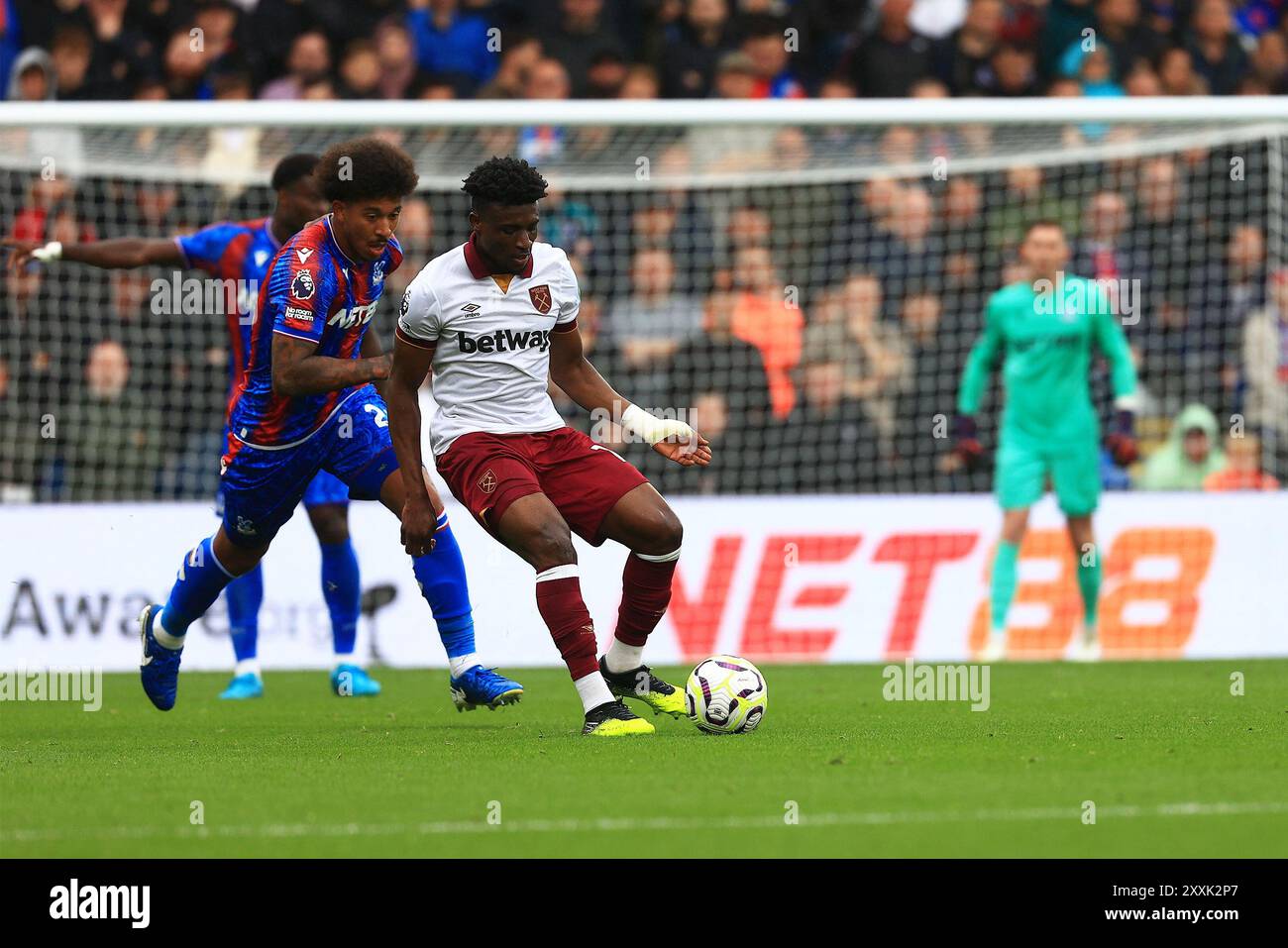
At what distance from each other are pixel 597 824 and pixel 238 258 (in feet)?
17.7

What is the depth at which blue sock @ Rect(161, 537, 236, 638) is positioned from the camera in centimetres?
834

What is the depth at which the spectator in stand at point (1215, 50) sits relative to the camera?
16.0 meters

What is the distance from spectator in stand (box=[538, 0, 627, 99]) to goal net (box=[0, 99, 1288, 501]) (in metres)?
1.13

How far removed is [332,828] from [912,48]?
11388mm

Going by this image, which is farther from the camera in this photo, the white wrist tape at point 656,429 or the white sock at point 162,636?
the white sock at point 162,636

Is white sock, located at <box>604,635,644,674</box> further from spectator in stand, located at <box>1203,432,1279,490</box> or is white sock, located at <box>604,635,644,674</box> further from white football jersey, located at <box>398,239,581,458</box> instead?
spectator in stand, located at <box>1203,432,1279,490</box>

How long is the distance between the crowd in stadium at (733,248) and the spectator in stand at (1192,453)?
2 cm

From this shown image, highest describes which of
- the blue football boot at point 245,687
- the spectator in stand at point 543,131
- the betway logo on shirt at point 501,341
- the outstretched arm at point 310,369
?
the spectator in stand at point 543,131

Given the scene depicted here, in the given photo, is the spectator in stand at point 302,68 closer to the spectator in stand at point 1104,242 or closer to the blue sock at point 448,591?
the spectator in stand at point 1104,242

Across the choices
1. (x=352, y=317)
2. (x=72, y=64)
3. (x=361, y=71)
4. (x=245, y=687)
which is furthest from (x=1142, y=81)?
(x=352, y=317)

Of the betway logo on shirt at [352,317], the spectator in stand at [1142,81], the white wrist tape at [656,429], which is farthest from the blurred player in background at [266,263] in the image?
the spectator in stand at [1142,81]

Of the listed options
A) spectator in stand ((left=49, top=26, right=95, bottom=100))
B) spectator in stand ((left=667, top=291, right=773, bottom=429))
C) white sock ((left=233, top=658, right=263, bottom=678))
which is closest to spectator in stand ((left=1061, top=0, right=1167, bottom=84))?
spectator in stand ((left=667, top=291, right=773, bottom=429))

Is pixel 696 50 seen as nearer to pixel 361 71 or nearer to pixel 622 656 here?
pixel 361 71

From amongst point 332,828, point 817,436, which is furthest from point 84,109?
point 332,828
